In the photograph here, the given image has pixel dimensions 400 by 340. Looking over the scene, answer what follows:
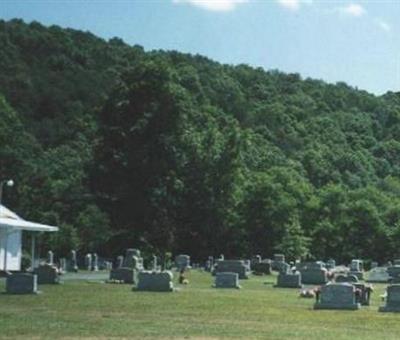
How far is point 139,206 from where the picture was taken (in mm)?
64750

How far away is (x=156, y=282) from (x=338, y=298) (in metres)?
8.71

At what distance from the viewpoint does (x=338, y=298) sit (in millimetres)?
25641

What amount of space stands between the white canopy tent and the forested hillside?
10.9m

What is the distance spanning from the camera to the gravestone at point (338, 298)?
2555cm

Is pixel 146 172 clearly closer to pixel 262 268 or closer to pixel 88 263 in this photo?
pixel 88 263

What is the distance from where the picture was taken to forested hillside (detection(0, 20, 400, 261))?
65000 mm

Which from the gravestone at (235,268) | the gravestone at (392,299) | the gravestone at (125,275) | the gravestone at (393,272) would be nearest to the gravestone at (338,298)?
the gravestone at (392,299)

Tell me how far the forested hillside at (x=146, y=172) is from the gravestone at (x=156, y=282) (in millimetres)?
29713

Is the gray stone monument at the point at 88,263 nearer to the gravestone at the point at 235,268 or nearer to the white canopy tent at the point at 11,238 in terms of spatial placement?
the white canopy tent at the point at 11,238

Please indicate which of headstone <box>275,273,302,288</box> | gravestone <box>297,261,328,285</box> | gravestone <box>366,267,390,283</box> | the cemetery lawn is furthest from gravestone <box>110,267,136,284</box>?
gravestone <box>366,267,390,283</box>

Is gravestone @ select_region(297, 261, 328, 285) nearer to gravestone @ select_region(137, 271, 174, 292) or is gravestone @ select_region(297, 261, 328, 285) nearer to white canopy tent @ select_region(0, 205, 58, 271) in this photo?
gravestone @ select_region(137, 271, 174, 292)

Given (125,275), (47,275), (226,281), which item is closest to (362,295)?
(226,281)

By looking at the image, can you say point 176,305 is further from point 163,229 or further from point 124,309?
point 163,229

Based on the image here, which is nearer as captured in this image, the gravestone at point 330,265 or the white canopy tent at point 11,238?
the white canopy tent at point 11,238
